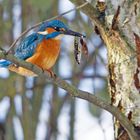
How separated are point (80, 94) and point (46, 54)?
2.35 feet

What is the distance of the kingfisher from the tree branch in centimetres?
58

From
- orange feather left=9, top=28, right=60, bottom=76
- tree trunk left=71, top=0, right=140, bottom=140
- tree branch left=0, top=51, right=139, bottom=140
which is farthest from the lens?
orange feather left=9, top=28, right=60, bottom=76

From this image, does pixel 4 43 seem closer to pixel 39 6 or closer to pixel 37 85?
pixel 37 85

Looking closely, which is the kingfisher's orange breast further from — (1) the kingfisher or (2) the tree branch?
(2) the tree branch

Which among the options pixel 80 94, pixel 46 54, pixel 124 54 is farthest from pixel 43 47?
pixel 80 94

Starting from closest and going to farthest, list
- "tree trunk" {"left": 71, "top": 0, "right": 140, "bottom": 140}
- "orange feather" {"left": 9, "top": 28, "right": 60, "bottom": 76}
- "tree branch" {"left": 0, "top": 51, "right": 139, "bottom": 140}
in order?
"tree branch" {"left": 0, "top": 51, "right": 139, "bottom": 140}
"tree trunk" {"left": 71, "top": 0, "right": 140, "bottom": 140}
"orange feather" {"left": 9, "top": 28, "right": 60, "bottom": 76}

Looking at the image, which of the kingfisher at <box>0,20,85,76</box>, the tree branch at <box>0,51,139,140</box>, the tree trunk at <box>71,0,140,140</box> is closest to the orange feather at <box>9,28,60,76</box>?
the kingfisher at <box>0,20,85,76</box>

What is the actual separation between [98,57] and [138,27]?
1597mm

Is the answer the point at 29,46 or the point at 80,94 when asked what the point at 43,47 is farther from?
the point at 80,94

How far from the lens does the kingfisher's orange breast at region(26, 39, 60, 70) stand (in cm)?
286

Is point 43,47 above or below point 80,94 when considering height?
above

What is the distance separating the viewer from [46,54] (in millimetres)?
2893

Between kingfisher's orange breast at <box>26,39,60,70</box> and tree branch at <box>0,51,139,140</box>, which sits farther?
kingfisher's orange breast at <box>26,39,60,70</box>

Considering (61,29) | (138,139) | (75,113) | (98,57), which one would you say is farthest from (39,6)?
(138,139)
